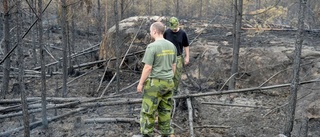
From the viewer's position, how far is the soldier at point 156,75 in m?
4.39

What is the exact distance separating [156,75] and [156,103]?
423 mm

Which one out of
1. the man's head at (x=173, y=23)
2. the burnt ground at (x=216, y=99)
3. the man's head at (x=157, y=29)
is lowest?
the burnt ground at (x=216, y=99)

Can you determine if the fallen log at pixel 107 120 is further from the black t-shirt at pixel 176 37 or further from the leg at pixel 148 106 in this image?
the black t-shirt at pixel 176 37

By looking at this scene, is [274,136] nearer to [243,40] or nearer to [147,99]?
[147,99]

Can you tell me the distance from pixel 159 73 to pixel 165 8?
4041cm

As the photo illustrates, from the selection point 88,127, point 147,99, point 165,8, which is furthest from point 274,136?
point 165,8

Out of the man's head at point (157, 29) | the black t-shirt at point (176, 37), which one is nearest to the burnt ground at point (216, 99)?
the black t-shirt at point (176, 37)

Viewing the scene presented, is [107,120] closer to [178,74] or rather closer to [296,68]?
[178,74]

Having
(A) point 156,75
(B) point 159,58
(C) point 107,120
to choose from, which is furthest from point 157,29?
(C) point 107,120

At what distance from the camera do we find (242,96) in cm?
862

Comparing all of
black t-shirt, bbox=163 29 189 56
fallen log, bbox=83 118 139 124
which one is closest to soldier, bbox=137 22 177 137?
fallen log, bbox=83 118 139 124

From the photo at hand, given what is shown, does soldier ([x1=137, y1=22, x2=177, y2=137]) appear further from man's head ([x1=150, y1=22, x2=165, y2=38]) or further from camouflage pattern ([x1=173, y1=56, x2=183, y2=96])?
camouflage pattern ([x1=173, y1=56, x2=183, y2=96])

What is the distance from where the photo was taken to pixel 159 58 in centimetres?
442

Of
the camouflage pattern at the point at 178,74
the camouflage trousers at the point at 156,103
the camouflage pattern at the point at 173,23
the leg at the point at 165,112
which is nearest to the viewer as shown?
the camouflage trousers at the point at 156,103
